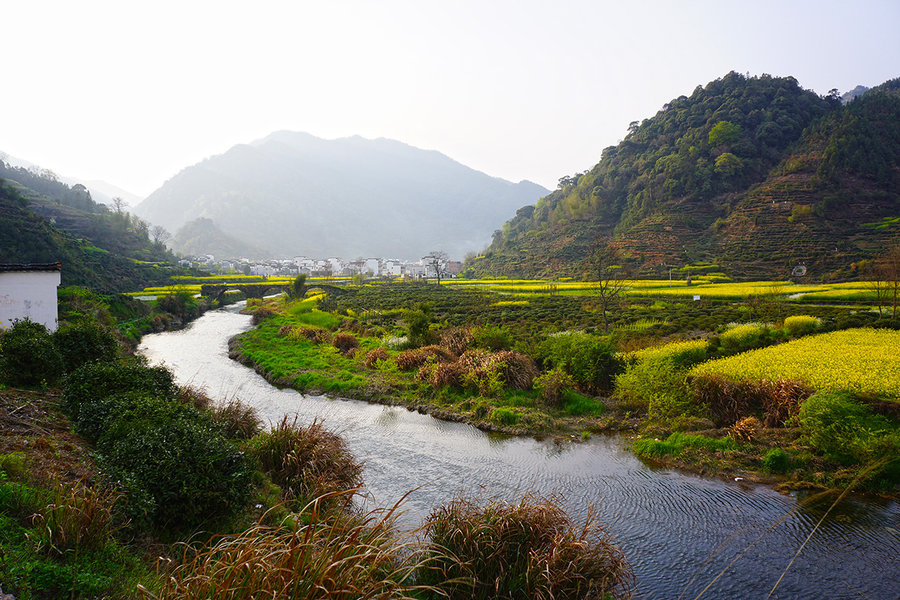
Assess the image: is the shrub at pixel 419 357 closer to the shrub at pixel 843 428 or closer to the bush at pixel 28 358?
the bush at pixel 28 358

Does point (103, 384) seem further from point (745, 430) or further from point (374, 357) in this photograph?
point (745, 430)

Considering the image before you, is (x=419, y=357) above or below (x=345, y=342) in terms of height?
above

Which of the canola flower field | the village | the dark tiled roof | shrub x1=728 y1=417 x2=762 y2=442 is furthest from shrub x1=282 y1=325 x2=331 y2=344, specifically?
the village

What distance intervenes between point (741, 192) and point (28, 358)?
282ft

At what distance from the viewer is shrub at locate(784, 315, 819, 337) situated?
1778 cm

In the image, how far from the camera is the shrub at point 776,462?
30.8ft

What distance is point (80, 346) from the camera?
39.2 feet

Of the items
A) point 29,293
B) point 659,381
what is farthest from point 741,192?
point 29,293

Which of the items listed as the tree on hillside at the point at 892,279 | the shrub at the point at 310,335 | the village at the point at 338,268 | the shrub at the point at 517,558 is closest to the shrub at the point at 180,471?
the shrub at the point at 517,558

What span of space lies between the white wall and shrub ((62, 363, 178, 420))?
807 centimetres

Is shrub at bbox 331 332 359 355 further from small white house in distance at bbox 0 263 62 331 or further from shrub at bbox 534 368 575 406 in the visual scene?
shrub at bbox 534 368 575 406

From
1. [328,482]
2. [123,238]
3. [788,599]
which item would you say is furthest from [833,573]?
[123,238]

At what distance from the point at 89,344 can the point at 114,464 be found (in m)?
7.87

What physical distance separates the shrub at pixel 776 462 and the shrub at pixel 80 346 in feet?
52.7
